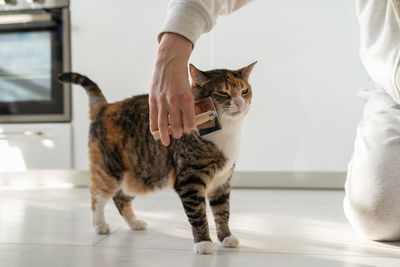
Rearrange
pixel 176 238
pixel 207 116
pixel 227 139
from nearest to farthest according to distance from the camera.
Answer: pixel 207 116 → pixel 227 139 → pixel 176 238

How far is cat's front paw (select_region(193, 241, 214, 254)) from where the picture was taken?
1.04m

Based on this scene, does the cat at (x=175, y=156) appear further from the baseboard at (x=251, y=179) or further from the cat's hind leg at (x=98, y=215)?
the baseboard at (x=251, y=179)

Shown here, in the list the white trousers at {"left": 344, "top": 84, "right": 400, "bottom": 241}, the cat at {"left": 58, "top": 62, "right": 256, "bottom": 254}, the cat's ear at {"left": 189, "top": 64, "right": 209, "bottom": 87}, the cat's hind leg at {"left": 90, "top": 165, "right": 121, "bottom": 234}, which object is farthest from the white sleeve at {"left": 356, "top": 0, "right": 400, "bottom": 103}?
the cat's hind leg at {"left": 90, "top": 165, "right": 121, "bottom": 234}

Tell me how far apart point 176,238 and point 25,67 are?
1529 mm

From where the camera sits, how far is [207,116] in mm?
983

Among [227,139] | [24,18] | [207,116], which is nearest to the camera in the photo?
[207,116]

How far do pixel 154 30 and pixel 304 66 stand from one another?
788 millimetres

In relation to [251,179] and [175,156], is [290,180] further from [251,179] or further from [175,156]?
[175,156]

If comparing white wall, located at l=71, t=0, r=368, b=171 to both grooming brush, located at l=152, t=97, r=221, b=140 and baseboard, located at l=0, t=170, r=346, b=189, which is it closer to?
baseboard, located at l=0, t=170, r=346, b=189

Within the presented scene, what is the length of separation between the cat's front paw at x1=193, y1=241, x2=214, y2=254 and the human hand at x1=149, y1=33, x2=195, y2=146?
390mm

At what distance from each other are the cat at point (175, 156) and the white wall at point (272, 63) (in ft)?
2.68

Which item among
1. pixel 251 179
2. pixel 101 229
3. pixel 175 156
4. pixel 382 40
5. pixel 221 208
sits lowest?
pixel 251 179

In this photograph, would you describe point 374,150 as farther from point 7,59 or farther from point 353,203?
point 7,59

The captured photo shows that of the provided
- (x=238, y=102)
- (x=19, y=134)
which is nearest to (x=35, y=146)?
(x=19, y=134)
